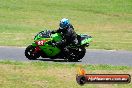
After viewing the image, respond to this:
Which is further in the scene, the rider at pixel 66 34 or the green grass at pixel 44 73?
the rider at pixel 66 34

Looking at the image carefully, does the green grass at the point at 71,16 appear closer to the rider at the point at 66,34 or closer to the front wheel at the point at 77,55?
the rider at the point at 66,34

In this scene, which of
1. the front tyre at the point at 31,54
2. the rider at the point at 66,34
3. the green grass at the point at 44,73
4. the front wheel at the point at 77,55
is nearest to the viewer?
the green grass at the point at 44,73

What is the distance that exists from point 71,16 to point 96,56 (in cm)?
2516

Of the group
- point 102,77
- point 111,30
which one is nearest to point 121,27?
point 111,30

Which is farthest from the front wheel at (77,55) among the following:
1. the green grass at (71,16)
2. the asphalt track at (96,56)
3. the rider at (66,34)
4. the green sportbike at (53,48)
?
the green grass at (71,16)

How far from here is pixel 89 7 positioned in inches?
2056

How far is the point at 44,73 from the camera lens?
1658cm

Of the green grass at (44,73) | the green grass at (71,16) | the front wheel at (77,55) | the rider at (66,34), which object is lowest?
the green grass at (71,16)

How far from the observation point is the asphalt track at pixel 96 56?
66.7 ft

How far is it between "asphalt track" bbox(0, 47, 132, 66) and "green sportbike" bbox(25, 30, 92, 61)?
264 millimetres

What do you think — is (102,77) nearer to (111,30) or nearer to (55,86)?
(55,86)

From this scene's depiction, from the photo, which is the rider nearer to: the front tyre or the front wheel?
the front wheel

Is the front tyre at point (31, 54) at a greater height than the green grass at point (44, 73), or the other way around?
the green grass at point (44, 73)

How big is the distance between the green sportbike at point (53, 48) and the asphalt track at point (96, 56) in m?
0.26
